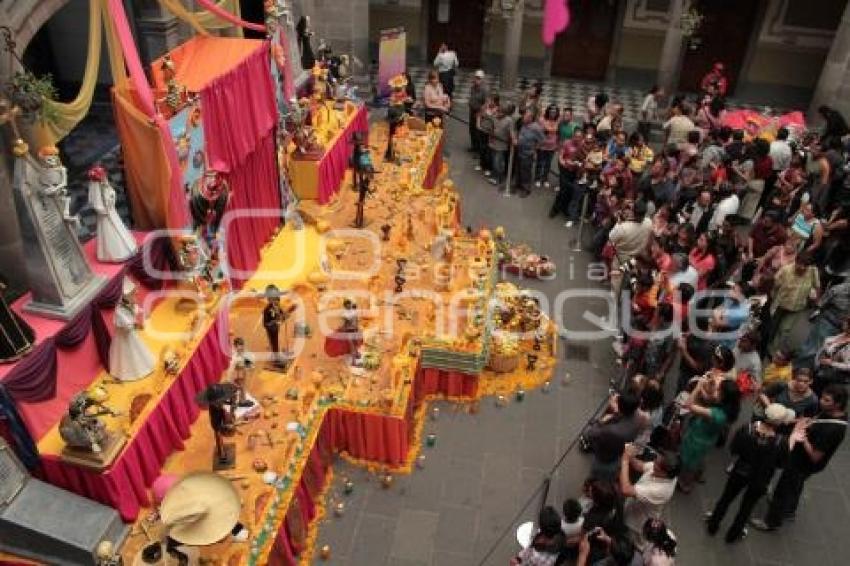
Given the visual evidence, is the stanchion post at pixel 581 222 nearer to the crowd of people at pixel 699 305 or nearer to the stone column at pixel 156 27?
the crowd of people at pixel 699 305

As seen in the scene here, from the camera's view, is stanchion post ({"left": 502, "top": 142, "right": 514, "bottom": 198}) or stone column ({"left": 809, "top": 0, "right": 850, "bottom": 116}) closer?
stanchion post ({"left": 502, "top": 142, "right": 514, "bottom": 198})

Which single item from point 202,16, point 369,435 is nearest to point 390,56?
point 202,16

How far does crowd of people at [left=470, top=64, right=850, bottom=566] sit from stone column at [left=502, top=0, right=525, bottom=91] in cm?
267

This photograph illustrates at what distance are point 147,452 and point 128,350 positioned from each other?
103cm

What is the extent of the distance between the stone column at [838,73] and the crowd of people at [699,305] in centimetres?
283

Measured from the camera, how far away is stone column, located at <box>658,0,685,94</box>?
14.9m

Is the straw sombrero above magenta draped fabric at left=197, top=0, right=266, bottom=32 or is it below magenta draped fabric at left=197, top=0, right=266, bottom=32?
below

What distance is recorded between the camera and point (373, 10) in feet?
61.8

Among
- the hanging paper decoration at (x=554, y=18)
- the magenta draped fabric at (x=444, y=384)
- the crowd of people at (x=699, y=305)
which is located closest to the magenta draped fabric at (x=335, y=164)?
the crowd of people at (x=699, y=305)

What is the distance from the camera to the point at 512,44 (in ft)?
52.0

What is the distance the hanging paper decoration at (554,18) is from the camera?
57.6 ft

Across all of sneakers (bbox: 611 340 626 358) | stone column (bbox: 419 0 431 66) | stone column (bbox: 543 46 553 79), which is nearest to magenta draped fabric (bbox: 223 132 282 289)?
sneakers (bbox: 611 340 626 358)

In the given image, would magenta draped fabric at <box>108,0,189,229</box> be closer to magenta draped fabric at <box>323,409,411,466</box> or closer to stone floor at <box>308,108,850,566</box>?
magenta draped fabric at <box>323,409,411,466</box>

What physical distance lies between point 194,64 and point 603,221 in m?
6.49
